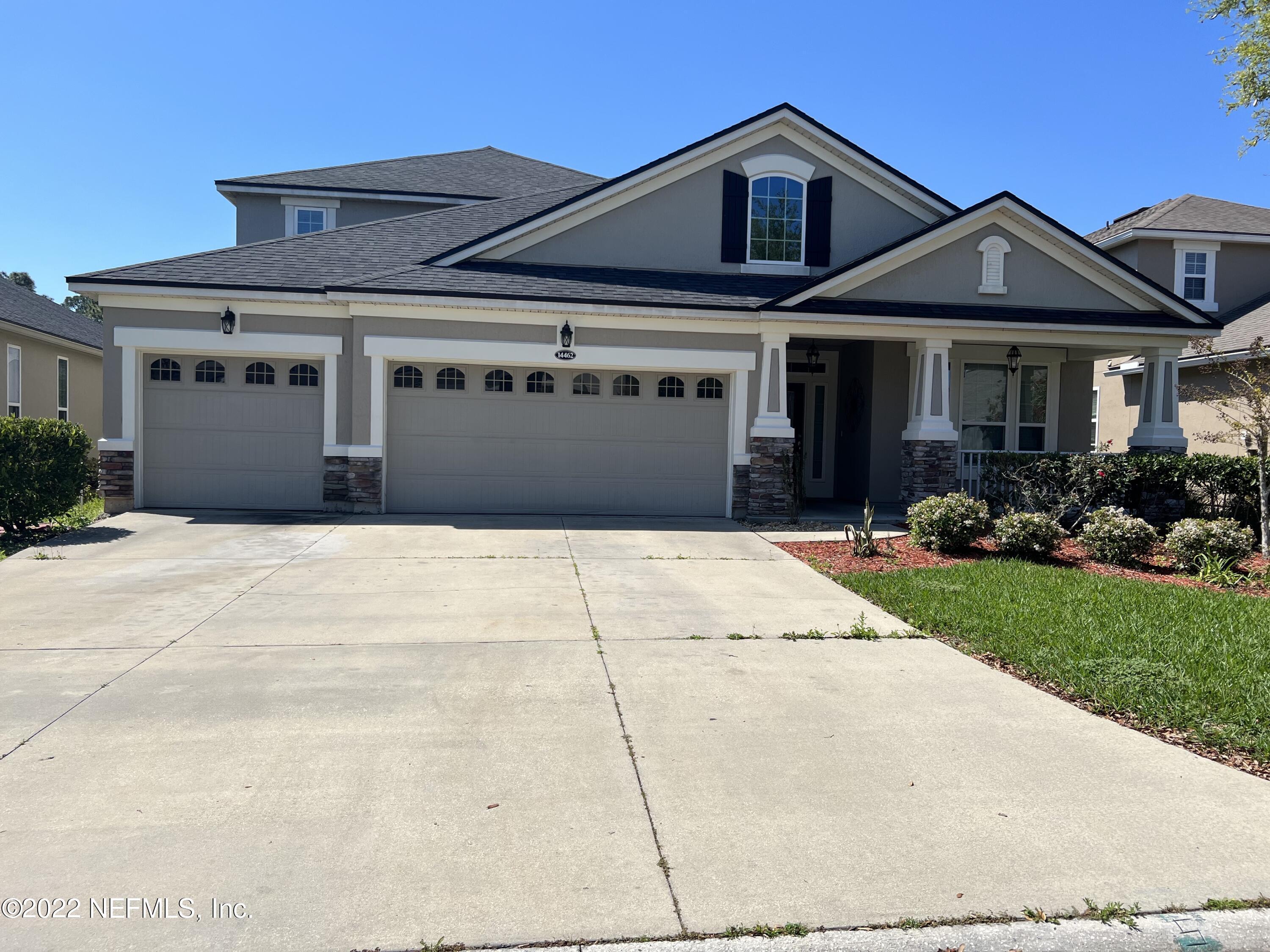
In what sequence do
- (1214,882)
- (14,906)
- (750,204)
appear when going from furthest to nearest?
(750,204) < (1214,882) < (14,906)

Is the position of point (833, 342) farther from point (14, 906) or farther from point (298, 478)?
point (14, 906)

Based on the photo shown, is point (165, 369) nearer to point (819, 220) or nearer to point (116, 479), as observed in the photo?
point (116, 479)

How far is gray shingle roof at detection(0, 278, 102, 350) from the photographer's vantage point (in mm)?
18562

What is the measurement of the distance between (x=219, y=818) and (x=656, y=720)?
2.28 m

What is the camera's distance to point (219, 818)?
377 centimetres

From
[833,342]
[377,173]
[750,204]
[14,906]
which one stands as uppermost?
[377,173]

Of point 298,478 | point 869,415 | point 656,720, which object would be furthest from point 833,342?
point 656,720

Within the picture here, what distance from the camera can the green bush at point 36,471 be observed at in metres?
10.8

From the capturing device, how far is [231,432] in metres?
13.5

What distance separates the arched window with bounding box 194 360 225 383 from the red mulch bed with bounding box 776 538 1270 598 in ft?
28.8

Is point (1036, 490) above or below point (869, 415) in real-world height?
below

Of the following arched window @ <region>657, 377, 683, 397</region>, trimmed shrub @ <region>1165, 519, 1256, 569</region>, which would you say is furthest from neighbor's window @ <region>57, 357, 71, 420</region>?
trimmed shrub @ <region>1165, 519, 1256, 569</region>

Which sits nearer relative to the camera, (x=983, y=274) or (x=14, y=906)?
(x=14, y=906)

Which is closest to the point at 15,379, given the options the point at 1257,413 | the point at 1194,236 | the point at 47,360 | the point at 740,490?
the point at 47,360
